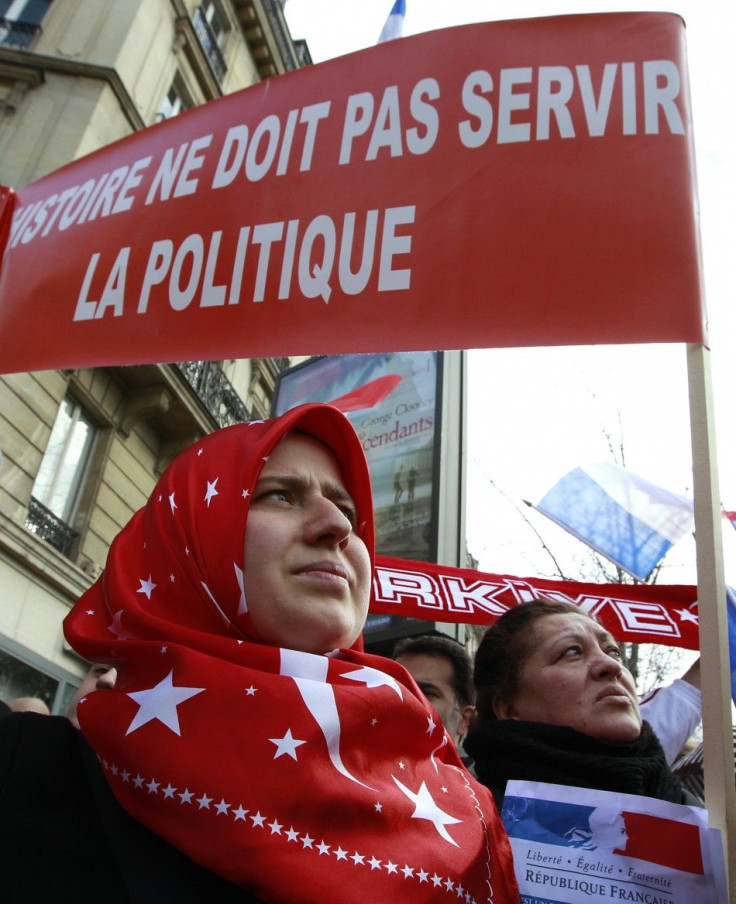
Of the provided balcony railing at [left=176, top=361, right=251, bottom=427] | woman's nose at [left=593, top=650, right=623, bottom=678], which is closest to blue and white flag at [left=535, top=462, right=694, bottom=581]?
woman's nose at [left=593, top=650, right=623, bottom=678]

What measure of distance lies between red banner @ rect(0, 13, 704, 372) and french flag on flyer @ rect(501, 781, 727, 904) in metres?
0.91

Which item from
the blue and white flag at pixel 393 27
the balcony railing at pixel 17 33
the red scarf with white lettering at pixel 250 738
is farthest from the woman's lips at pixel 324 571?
the balcony railing at pixel 17 33

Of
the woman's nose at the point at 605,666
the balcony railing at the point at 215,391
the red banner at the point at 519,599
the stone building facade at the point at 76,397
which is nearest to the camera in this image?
the woman's nose at the point at 605,666

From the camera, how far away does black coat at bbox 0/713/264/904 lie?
1.01 meters

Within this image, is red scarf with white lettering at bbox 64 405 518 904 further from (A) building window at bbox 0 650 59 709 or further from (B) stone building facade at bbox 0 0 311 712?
A: (B) stone building facade at bbox 0 0 311 712

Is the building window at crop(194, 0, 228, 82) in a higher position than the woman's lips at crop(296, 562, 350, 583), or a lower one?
higher

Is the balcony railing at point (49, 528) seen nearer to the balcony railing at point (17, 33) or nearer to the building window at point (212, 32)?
the balcony railing at point (17, 33)

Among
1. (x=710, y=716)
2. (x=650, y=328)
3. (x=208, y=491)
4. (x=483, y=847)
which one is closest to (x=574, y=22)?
(x=650, y=328)

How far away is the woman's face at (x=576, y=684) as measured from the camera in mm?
1780

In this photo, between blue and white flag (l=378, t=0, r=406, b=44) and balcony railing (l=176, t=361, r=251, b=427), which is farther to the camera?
balcony railing (l=176, t=361, r=251, b=427)

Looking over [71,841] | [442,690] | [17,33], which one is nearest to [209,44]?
[17,33]

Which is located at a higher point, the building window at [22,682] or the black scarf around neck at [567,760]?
the building window at [22,682]

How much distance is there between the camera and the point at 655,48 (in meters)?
2.05

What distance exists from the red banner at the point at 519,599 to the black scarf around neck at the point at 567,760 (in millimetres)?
1720
